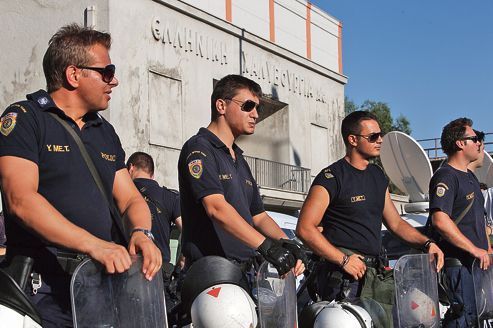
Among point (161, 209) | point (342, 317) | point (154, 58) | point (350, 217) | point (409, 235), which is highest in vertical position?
point (154, 58)

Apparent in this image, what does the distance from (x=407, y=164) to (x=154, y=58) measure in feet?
34.1

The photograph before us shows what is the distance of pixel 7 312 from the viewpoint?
12.6ft

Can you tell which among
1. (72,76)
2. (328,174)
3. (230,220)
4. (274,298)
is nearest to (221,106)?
(230,220)

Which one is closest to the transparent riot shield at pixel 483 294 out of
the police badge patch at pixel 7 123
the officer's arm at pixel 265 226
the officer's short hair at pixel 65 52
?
the officer's arm at pixel 265 226

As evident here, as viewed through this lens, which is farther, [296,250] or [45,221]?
[296,250]

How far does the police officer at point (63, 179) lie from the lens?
3.90 m

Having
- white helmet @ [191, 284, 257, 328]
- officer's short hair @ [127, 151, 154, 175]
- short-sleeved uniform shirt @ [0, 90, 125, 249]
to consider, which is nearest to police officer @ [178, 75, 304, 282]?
white helmet @ [191, 284, 257, 328]

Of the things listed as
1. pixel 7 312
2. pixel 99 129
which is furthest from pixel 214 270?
pixel 7 312

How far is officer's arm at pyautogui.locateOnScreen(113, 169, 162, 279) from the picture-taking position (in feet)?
13.3

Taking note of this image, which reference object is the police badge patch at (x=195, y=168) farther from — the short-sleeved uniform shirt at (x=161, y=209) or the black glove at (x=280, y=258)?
the short-sleeved uniform shirt at (x=161, y=209)

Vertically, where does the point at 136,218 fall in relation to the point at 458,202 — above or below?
below

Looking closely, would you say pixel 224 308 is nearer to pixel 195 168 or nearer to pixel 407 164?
pixel 195 168

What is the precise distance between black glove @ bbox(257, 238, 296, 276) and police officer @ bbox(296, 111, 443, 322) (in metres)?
1.38

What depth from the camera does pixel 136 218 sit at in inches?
175
